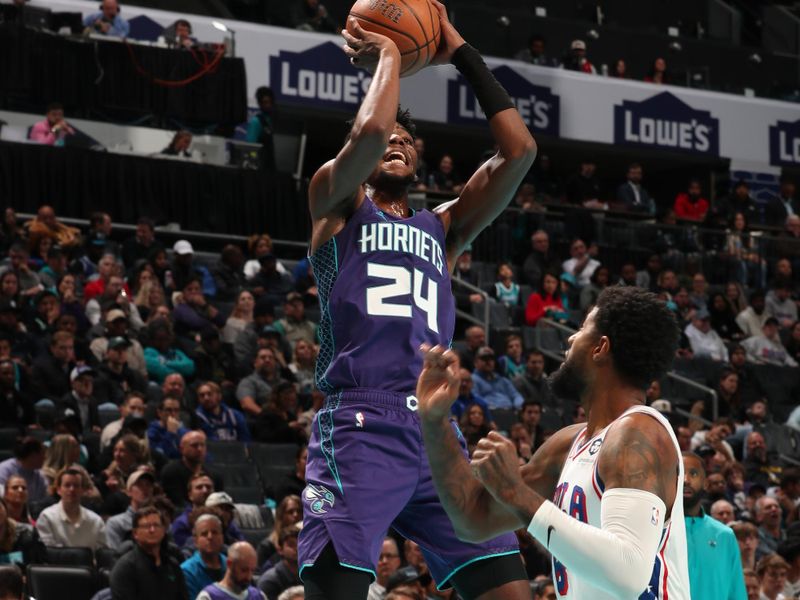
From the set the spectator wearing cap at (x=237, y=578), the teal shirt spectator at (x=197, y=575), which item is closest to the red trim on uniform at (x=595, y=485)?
the spectator wearing cap at (x=237, y=578)

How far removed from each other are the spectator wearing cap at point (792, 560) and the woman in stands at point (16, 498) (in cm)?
608

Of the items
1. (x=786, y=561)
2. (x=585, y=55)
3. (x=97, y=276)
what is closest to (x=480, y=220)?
(x=786, y=561)

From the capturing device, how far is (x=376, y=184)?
553 cm

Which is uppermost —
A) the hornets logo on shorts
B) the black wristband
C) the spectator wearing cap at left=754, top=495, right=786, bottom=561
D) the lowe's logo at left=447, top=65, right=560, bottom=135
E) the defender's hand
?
the lowe's logo at left=447, top=65, right=560, bottom=135

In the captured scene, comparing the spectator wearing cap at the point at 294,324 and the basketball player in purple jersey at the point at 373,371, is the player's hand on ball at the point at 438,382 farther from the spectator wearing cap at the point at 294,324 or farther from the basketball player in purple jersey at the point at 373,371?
the spectator wearing cap at the point at 294,324

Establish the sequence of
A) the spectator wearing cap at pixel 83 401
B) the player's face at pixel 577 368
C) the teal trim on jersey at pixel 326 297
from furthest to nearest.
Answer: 1. the spectator wearing cap at pixel 83 401
2. the teal trim on jersey at pixel 326 297
3. the player's face at pixel 577 368

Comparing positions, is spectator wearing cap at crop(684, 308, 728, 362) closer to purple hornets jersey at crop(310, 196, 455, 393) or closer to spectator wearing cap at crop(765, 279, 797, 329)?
spectator wearing cap at crop(765, 279, 797, 329)

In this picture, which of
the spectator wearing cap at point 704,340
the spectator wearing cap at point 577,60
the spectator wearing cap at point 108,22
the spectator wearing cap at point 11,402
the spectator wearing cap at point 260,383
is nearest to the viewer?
the spectator wearing cap at point 11,402

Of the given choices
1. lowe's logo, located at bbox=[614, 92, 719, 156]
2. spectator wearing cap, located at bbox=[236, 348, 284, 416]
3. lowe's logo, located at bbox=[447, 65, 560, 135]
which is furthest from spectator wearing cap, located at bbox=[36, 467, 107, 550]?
lowe's logo, located at bbox=[614, 92, 719, 156]

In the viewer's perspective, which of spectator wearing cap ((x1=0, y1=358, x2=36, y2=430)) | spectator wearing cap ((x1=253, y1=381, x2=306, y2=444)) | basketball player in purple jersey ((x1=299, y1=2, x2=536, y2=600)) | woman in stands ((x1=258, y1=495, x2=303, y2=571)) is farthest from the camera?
spectator wearing cap ((x1=253, y1=381, x2=306, y2=444))

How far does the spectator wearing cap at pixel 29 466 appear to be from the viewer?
1102 centimetres

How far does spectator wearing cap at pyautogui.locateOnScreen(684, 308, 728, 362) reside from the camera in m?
19.6

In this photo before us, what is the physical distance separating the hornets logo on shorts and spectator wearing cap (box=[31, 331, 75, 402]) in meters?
8.55

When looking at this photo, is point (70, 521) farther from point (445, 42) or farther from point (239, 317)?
point (445, 42)
